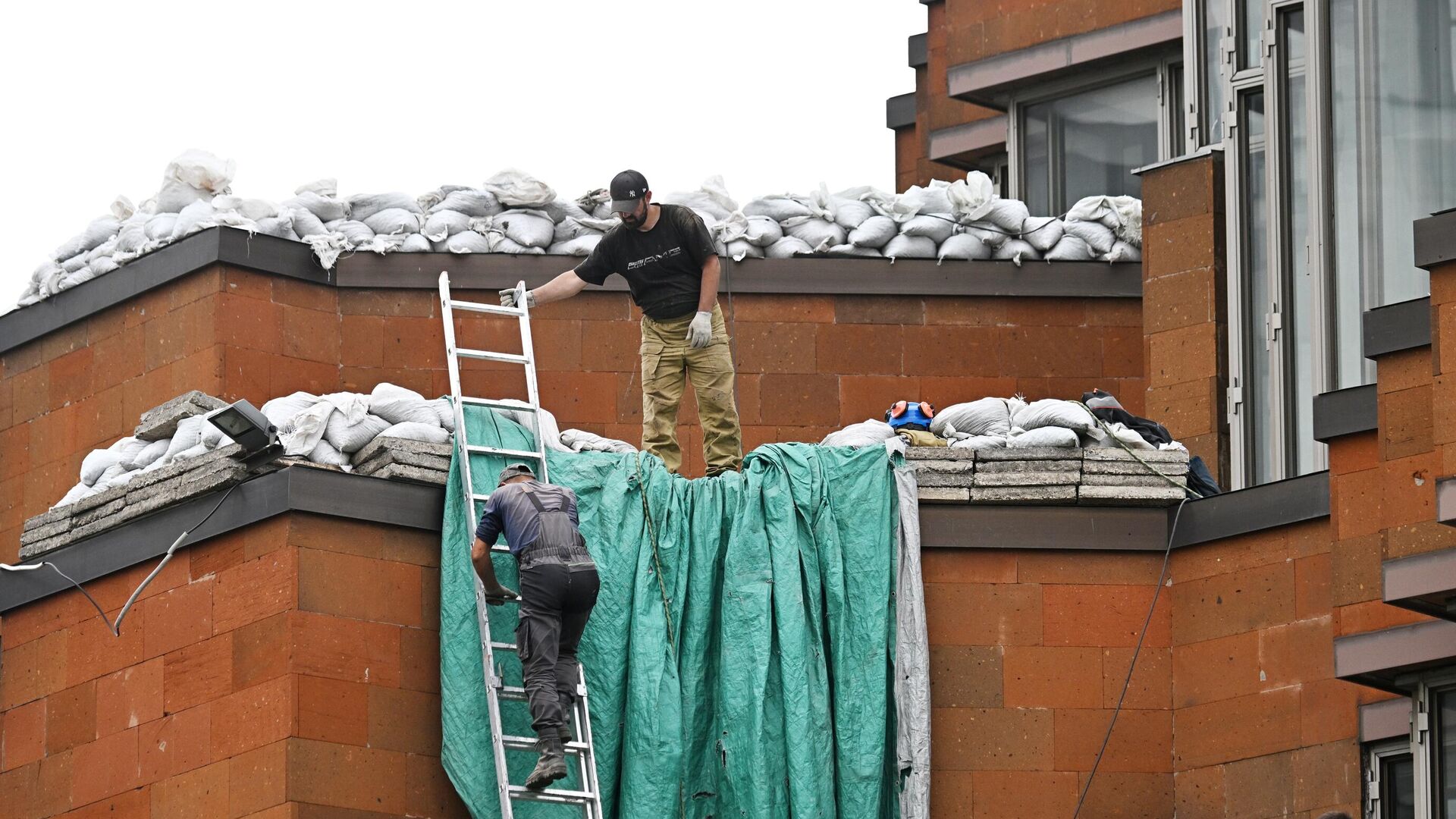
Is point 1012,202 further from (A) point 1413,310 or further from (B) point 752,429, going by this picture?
(A) point 1413,310

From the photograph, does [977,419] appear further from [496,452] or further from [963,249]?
[496,452]

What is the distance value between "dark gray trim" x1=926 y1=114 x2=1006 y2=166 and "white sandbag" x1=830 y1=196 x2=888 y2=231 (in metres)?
5.44

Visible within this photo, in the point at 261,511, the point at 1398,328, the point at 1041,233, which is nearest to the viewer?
the point at 1398,328

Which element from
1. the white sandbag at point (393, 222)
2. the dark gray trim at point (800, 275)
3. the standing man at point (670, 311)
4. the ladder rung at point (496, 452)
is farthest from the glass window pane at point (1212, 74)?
the ladder rung at point (496, 452)

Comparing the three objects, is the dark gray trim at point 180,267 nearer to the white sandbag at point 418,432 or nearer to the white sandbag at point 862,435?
the white sandbag at point 418,432

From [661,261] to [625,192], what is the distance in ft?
1.79

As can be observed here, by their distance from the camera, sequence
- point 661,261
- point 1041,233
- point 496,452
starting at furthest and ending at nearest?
1. point 1041,233
2. point 661,261
3. point 496,452

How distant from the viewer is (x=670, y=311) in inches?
676

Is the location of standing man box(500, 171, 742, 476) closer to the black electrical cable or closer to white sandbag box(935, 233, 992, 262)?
the black electrical cable

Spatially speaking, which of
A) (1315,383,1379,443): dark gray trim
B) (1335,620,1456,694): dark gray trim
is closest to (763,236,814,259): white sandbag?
(1315,383,1379,443): dark gray trim

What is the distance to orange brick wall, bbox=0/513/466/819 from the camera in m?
15.1

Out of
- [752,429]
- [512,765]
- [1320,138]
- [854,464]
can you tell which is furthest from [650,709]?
[1320,138]

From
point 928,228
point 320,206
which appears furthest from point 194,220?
point 928,228

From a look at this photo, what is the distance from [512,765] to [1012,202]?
6649 millimetres
